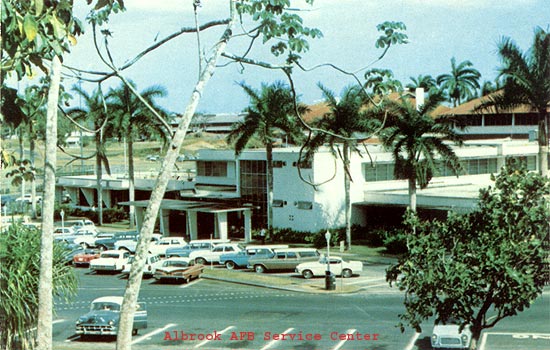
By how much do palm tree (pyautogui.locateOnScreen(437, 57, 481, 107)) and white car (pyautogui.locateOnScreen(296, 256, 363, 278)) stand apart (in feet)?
225

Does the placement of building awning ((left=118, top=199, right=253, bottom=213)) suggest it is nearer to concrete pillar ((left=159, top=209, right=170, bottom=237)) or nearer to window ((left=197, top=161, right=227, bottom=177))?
concrete pillar ((left=159, top=209, right=170, bottom=237))

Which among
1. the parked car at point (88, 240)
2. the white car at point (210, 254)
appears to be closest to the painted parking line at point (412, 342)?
the white car at point (210, 254)

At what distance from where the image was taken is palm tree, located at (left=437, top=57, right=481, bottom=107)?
344ft

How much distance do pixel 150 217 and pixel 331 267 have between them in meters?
29.0

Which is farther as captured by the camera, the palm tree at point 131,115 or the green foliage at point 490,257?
the palm tree at point 131,115

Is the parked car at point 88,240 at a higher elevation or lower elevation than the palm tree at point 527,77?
lower

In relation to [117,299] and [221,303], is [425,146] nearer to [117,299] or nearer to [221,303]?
[221,303]

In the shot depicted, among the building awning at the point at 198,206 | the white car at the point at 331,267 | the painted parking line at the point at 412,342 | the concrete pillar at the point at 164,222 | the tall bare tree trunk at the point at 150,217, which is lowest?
the painted parking line at the point at 412,342

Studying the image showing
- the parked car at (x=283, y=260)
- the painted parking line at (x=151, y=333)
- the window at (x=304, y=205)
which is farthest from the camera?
the window at (x=304, y=205)

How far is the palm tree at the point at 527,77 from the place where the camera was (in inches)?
1444

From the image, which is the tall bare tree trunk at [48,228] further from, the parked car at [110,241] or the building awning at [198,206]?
the building awning at [198,206]

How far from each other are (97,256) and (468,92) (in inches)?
2797

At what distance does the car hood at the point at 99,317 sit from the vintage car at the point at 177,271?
38.9 feet

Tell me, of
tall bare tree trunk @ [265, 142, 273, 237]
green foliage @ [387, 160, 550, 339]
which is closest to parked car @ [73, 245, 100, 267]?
tall bare tree trunk @ [265, 142, 273, 237]
